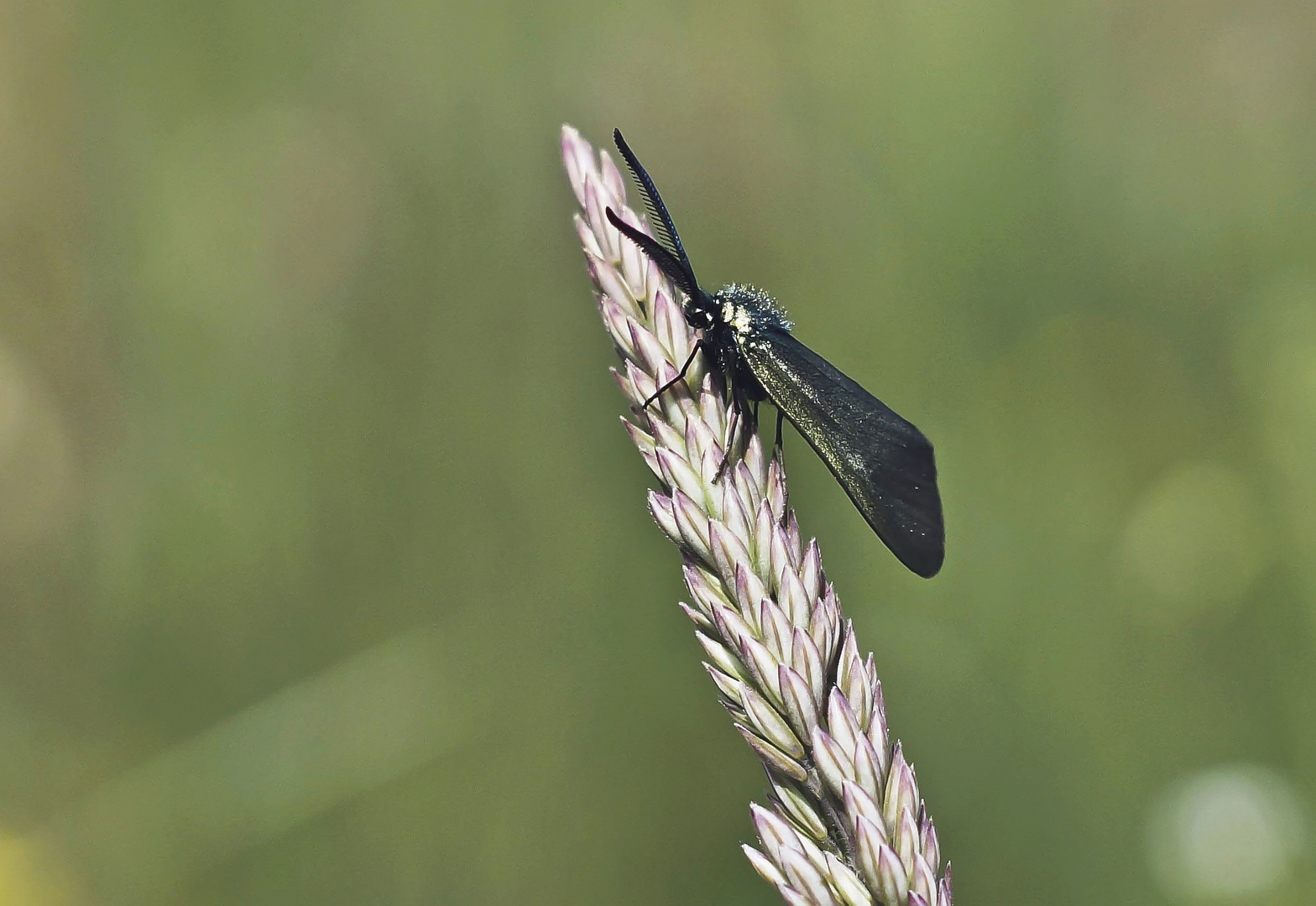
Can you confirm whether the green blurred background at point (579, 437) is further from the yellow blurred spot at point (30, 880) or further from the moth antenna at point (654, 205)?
the moth antenna at point (654, 205)

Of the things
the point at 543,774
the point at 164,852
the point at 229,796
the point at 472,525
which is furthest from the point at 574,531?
the point at 164,852

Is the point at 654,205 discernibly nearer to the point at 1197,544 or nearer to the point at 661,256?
the point at 661,256

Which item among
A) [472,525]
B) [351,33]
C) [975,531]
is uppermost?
[351,33]

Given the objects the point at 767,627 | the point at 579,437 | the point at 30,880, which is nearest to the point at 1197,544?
the point at 579,437

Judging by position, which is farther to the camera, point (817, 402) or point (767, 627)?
point (817, 402)

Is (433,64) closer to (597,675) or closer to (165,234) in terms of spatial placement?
(165,234)

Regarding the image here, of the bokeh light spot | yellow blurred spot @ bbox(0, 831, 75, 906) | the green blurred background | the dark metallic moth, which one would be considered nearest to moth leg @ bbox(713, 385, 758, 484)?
the dark metallic moth

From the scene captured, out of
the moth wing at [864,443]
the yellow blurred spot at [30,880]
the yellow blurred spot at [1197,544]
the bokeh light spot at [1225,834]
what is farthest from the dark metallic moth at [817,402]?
the yellow blurred spot at [30,880]
